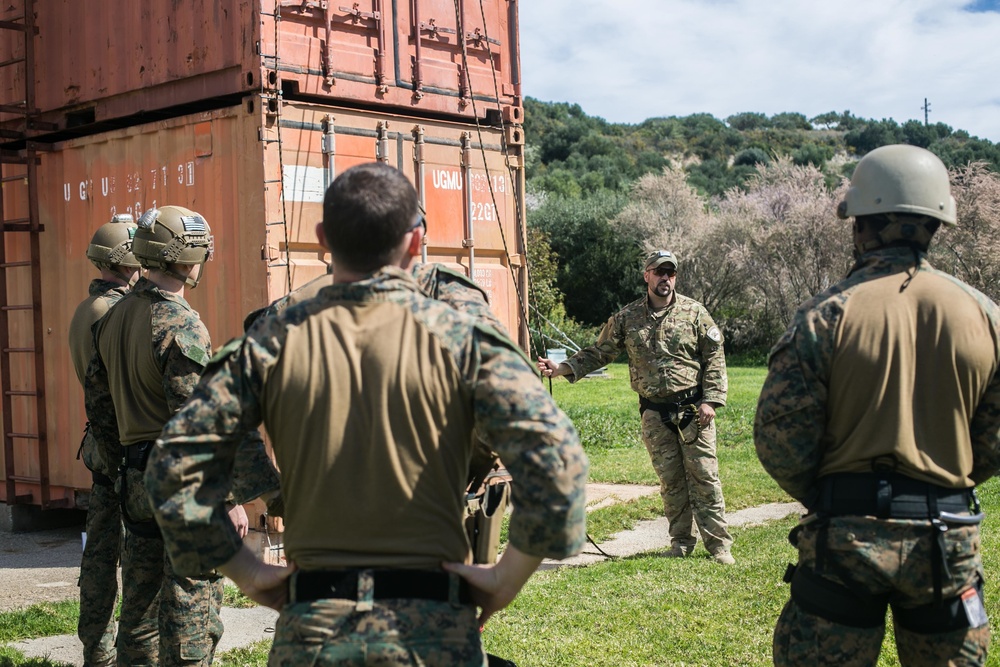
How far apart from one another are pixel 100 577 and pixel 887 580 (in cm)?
374

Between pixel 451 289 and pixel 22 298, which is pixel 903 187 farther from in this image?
pixel 22 298

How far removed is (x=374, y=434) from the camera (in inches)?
94.7

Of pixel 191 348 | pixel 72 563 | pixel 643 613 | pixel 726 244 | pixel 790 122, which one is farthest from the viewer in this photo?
pixel 790 122

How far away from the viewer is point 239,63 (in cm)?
730

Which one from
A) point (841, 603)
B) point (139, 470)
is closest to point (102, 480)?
point (139, 470)

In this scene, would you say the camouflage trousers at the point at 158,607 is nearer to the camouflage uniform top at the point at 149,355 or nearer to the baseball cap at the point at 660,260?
the camouflage uniform top at the point at 149,355

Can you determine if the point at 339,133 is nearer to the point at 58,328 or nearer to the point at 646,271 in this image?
the point at 646,271

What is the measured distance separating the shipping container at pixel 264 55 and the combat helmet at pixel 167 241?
271 centimetres

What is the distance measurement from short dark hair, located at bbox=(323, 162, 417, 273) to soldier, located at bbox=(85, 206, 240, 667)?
6.91 ft

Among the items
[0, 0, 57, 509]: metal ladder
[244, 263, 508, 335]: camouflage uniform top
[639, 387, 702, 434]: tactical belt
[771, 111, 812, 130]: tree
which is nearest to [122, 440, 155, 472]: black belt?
[244, 263, 508, 335]: camouflage uniform top

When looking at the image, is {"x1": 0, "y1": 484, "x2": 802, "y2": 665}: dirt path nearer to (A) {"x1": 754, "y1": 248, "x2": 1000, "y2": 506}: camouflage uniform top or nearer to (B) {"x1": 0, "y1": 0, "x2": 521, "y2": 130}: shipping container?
(B) {"x1": 0, "y1": 0, "x2": 521, "y2": 130}: shipping container

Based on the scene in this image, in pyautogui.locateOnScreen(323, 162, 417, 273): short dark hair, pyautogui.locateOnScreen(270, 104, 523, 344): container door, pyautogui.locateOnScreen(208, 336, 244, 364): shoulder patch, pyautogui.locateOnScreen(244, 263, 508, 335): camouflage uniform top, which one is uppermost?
pyautogui.locateOnScreen(270, 104, 523, 344): container door

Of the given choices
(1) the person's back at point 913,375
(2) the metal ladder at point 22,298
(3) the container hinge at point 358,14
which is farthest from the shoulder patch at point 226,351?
(2) the metal ladder at point 22,298

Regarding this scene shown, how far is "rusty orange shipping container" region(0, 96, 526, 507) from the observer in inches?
287
